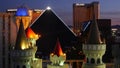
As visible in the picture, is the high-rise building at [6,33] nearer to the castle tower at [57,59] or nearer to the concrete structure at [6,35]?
the concrete structure at [6,35]

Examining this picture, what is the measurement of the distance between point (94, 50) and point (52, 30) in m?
29.9

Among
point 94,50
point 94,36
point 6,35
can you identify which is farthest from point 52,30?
point 94,50

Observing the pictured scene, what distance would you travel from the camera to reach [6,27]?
43156 millimetres

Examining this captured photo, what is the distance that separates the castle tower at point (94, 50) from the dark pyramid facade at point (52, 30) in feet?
86.0

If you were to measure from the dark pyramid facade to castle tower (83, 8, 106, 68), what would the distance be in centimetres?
2620

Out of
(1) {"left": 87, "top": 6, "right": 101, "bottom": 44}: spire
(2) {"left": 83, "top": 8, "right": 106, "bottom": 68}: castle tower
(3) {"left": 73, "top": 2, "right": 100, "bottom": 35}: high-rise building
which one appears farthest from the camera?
(3) {"left": 73, "top": 2, "right": 100, "bottom": 35}: high-rise building

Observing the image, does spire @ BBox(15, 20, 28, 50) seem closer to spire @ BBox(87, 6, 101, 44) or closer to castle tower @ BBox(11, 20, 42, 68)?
castle tower @ BBox(11, 20, 42, 68)

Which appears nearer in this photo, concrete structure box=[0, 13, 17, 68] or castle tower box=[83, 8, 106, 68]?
castle tower box=[83, 8, 106, 68]

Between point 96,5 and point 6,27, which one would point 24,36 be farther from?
point 96,5

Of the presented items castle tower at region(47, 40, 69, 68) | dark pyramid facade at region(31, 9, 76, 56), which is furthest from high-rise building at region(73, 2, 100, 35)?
castle tower at region(47, 40, 69, 68)

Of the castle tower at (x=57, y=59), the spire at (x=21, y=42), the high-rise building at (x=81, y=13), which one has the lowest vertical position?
the castle tower at (x=57, y=59)

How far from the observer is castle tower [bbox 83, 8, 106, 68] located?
83.5ft

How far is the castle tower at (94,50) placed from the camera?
25.5 meters

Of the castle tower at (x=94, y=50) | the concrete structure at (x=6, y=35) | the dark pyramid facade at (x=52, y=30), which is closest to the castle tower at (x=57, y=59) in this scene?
the castle tower at (x=94, y=50)
